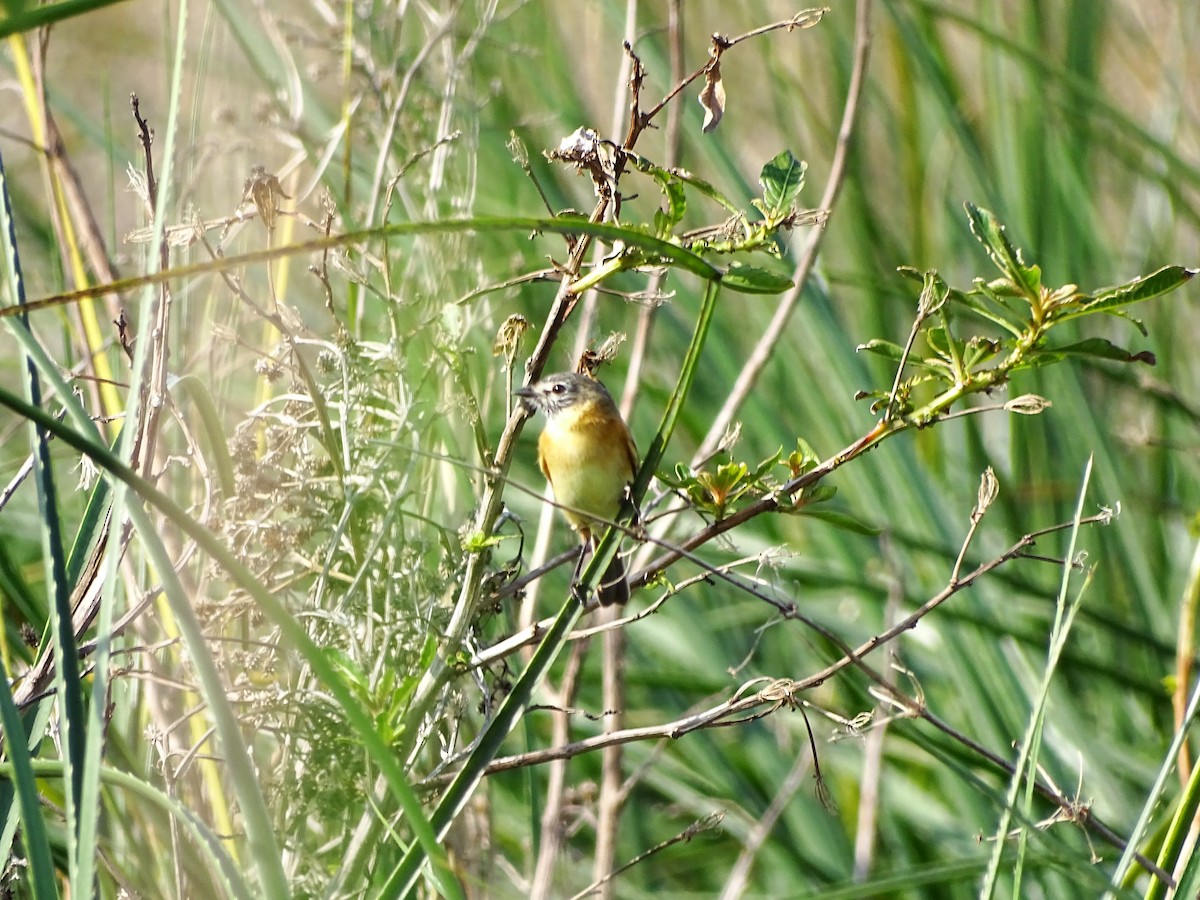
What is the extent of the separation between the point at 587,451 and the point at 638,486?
2.81 feet

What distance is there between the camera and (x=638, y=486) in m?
1.54

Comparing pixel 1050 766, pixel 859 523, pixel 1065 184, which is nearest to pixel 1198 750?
pixel 1050 766

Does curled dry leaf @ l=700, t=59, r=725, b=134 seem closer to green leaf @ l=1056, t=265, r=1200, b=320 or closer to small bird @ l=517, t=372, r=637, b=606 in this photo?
green leaf @ l=1056, t=265, r=1200, b=320

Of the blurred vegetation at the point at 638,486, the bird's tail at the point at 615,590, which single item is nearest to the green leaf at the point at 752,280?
the blurred vegetation at the point at 638,486

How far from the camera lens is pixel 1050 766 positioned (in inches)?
107

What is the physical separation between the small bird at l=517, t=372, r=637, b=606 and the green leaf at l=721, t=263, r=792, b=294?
1029 millimetres

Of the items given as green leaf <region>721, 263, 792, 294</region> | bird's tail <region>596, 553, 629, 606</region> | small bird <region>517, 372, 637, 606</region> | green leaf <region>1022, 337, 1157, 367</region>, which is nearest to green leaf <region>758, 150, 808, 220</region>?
green leaf <region>721, 263, 792, 294</region>

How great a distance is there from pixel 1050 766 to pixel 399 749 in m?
1.75

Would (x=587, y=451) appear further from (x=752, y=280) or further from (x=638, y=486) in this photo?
(x=752, y=280)

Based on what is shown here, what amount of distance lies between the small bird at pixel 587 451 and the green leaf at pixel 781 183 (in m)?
0.92

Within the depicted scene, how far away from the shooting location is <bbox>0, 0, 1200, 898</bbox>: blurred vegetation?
142cm

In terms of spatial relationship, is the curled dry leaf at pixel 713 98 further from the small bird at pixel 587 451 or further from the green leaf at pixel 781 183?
the small bird at pixel 587 451

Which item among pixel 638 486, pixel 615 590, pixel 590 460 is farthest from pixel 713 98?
pixel 590 460

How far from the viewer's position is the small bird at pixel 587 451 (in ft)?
7.77
